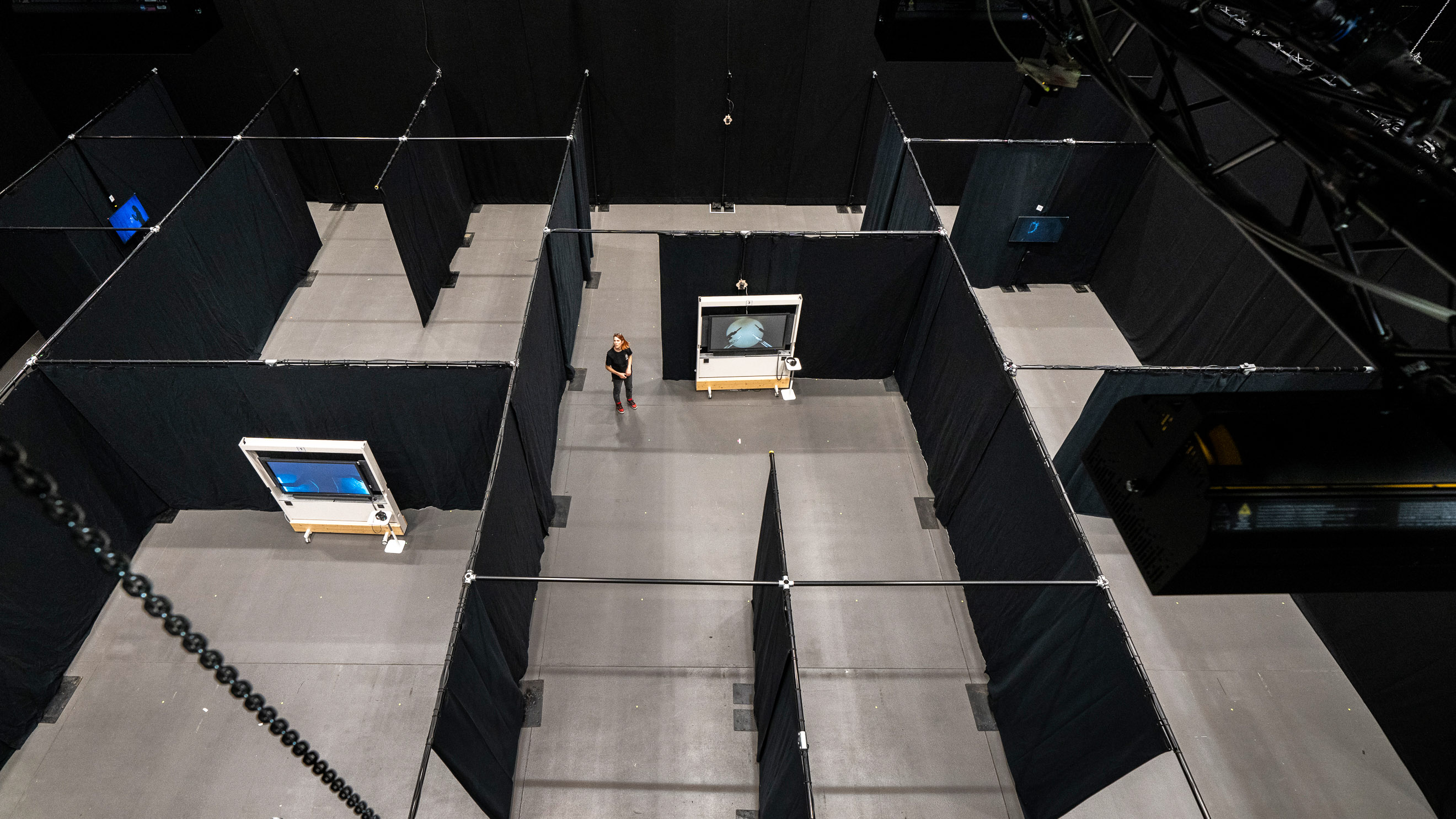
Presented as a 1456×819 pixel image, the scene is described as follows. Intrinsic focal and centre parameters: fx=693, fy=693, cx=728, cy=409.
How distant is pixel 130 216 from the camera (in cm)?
769

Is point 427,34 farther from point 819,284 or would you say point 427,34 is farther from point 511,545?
point 511,545

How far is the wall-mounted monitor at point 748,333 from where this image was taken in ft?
23.0

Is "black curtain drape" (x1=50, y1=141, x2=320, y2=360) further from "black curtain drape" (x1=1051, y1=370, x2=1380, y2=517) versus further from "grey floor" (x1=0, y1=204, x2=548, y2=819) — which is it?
"black curtain drape" (x1=1051, y1=370, x2=1380, y2=517)

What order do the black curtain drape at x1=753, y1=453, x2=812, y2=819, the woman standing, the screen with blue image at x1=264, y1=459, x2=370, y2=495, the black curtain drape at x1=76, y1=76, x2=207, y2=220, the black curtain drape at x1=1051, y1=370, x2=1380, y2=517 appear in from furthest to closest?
1. the black curtain drape at x1=76, y1=76, x2=207, y2=220
2. the woman standing
3. the screen with blue image at x1=264, y1=459, x2=370, y2=495
4. the black curtain drape at x1=1051, y1=370, x2=1380, y2=517
5. the black curtain drape at x1=753, y1=453, x2=812, y2=819

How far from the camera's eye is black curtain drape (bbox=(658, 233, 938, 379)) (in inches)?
255

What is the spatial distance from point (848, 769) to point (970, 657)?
136 cm

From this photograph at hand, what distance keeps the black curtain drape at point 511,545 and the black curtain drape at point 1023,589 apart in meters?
3.55

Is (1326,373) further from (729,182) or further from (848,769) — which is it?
(729,182)

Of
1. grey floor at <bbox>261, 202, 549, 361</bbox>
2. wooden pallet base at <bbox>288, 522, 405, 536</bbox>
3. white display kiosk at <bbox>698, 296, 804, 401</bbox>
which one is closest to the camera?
wooden pallet base at <bbox>288, 522, 405, 536</bbox>

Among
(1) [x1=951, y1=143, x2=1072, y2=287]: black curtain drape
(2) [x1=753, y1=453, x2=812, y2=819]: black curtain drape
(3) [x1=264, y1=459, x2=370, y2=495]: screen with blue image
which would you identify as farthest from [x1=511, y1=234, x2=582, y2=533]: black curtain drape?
(1) [x1=951, y1=143, x2=1072, y2=287]: black curtain drape

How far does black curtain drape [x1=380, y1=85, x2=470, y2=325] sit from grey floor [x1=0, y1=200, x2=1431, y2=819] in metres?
2.43

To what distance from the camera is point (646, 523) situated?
20.9 ft

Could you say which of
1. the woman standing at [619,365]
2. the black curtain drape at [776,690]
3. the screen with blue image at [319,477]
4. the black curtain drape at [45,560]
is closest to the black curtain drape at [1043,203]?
the woman standing at [619,365]

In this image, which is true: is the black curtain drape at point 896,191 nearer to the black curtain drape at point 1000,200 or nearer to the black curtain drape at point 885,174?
the black curtain drape at point 885,174
